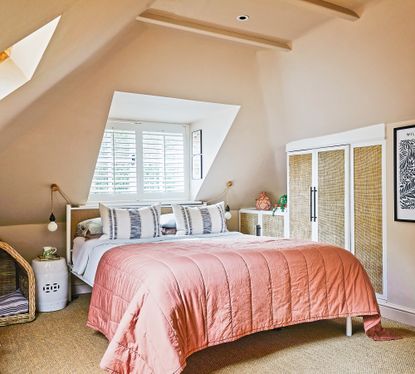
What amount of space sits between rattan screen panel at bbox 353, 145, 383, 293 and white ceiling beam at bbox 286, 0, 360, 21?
119cm

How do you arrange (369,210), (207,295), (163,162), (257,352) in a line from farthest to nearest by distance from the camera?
(163,162) → (369,210) → (257,352) → (207,295)

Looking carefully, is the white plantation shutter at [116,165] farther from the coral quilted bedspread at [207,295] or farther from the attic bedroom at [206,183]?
the coral quilted bedspread at [207,295]

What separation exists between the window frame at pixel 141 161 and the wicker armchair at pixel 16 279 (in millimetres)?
1043

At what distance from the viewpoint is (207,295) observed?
2.54 metres

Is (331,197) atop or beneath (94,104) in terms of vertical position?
beneath

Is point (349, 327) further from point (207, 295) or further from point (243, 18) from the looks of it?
point (243, 18)

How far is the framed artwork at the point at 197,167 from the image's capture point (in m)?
5.07

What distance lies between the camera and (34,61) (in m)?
2.26

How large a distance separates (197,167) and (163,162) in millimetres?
435

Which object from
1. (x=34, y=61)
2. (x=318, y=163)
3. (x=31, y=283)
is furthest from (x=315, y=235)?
(x=34, y=61)

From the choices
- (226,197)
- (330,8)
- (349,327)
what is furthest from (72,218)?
(330,8)

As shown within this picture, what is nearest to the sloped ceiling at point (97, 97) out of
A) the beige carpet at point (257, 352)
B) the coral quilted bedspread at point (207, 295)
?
the coral quilted bedspread at point (207, 295)

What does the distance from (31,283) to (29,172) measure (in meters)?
1.06

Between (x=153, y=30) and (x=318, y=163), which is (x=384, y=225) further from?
(x=153, y=30)
